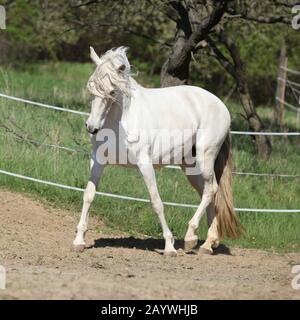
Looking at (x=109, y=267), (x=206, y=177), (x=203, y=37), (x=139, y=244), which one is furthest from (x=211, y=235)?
(x=203, y=37)

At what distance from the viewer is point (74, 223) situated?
9117 millimetres

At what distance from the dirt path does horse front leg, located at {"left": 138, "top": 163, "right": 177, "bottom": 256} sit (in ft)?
0.38

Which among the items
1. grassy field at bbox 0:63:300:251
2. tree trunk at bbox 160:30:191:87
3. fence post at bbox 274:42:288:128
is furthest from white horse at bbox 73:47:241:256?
fence post at bbox 274:42:288:128

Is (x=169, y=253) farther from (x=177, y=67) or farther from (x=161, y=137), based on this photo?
(x=177, y=67)

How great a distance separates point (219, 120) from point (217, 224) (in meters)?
1.08

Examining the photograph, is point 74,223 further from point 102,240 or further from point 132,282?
point 132,282

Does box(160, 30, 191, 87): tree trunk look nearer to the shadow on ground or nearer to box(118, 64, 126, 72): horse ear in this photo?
the shadow on ground

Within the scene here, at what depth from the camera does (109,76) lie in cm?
736

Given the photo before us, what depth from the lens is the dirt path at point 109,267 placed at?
18.5 feet

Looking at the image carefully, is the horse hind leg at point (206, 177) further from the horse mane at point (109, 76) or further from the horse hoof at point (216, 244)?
the horse mane at point (109, 76)

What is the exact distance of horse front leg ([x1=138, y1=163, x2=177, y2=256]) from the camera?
7684 millimetres

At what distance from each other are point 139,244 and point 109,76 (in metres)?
2.01
